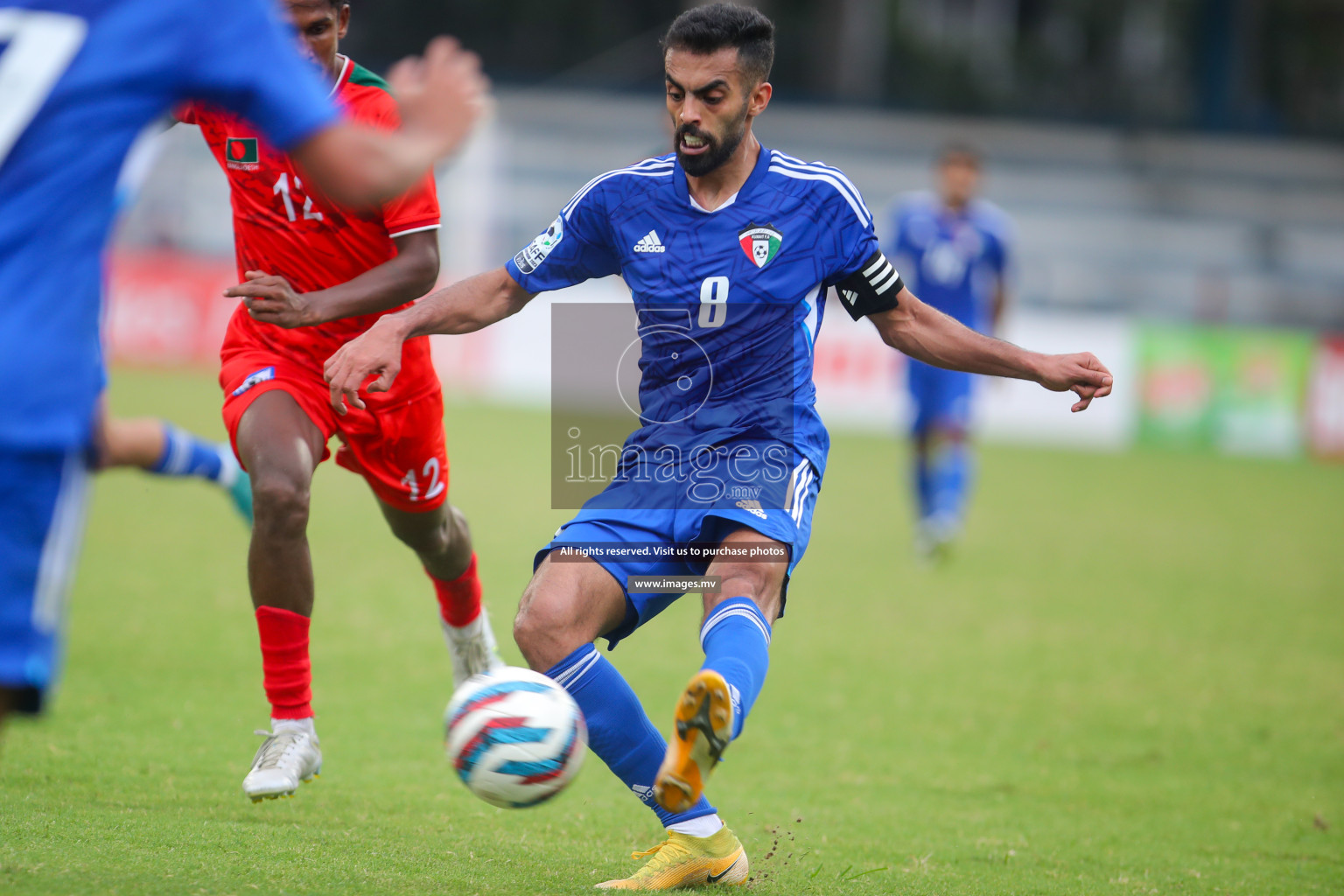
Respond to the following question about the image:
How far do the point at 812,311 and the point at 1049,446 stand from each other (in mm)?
16275

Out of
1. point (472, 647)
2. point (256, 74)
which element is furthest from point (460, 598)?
point (256, 74)

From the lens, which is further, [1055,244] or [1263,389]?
[1055,244]

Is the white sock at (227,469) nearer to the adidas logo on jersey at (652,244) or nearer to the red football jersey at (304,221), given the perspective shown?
the red football jersey at (304,221)

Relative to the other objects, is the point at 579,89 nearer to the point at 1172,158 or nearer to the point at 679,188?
the point at 1172,158

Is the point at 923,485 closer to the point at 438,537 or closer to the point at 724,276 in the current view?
the point at 438,537

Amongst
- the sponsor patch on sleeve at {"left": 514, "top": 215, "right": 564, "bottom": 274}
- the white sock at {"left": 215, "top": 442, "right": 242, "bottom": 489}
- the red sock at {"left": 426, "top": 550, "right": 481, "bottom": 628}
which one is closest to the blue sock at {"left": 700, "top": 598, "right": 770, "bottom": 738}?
the sponsor patch on sleeve at {"left": 514, "top": 215, "right": 564, "bottom": 274}

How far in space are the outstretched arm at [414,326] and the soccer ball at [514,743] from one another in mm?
868

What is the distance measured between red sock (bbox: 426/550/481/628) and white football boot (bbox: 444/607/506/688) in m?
0.03

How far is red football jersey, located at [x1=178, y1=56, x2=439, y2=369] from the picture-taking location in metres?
4.48

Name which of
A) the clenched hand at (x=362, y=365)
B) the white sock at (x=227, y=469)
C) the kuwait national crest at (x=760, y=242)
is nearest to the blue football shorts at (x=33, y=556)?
the clenched hand at (x=362, y=365)

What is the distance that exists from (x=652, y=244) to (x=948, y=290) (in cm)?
764

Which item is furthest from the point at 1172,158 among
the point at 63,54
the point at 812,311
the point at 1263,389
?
the point at 63,54

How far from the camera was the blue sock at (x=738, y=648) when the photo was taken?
3.40 m

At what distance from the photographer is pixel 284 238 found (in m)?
4.61
